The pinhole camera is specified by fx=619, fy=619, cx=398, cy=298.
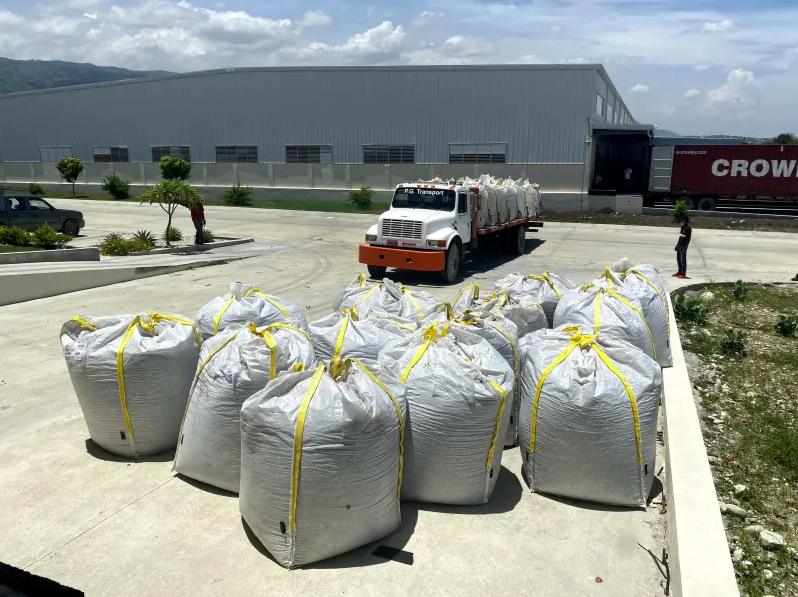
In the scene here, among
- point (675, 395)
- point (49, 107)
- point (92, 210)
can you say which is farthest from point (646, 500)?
point (49, 107)

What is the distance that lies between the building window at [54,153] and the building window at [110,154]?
271cm

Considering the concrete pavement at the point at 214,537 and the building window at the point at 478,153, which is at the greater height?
the building window at the point at 478,153

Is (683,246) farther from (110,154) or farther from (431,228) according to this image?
(110,154)

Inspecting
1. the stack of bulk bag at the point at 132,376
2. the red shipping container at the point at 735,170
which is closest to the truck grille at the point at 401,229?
the stack of bulk bag at the point at 132,376

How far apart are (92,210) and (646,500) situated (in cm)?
2896

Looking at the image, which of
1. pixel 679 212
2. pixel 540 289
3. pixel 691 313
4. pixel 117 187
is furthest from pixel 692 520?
pixel 117 187

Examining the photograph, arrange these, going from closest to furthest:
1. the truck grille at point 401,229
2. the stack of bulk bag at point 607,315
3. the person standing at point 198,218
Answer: the stack of bulk bag at point 607,315 → the truck grille at point 401,229 → the person standing at point 198,218

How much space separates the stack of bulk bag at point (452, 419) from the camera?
158 inches

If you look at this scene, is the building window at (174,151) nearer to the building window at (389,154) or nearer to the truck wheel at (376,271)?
the building window at (389,154)

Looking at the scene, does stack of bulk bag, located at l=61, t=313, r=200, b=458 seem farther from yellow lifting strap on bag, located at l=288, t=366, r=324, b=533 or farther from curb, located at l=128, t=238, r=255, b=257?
curb, located at l=128, t=238, r=255, b=257

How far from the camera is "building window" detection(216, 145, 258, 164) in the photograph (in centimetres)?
3753

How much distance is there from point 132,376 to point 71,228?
16471mm

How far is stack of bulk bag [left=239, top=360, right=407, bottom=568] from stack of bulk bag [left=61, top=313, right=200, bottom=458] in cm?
139

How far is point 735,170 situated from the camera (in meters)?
Answer: 27.7
